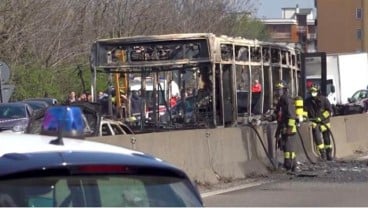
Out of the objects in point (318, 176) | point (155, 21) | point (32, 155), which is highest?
point (155, 21)

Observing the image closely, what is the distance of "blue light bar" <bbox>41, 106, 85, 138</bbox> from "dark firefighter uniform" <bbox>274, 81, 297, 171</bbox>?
14.0 metres

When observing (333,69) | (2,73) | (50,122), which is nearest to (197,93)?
(2,73)

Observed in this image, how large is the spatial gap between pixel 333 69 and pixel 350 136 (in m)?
22.9

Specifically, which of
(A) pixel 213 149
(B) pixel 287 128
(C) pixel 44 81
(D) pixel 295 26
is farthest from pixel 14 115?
(D) pixel 295 26

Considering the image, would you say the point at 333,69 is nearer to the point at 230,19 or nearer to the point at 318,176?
the point at 230,19

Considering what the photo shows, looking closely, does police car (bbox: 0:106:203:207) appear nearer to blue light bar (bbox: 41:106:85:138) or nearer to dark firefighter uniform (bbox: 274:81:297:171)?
blue light bar (bbox: 41:106:85:138)

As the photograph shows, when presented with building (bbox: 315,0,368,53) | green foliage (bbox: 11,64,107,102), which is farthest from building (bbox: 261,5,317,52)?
green foliage (bbox: 11,64,107,102)

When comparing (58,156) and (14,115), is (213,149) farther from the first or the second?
(14,115)

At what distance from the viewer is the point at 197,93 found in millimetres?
21562

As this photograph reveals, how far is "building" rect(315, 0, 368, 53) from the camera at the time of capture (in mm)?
117500

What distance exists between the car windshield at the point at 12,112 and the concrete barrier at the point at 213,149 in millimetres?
10353

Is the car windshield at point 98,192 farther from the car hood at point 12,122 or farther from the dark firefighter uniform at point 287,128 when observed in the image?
the car hood at point 12,122

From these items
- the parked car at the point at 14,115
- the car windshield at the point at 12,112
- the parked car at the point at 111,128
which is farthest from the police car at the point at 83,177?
the car windshield at the point at 12,112

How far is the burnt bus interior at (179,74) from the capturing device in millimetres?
21438
